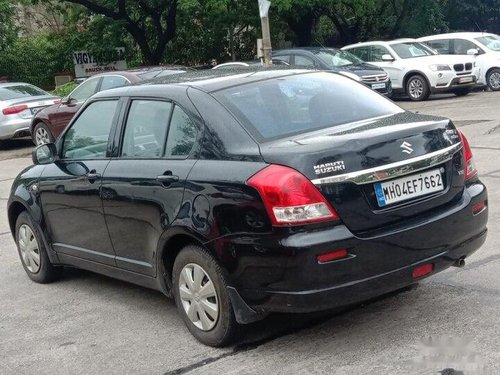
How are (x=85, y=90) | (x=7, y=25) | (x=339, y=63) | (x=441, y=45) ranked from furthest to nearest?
(x=7, y=25), (x=441, y=45), (x=339, y=63), (x=85, y=90)

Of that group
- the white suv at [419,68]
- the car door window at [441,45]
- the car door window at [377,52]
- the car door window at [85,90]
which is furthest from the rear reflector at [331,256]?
the car door window at [441,45]

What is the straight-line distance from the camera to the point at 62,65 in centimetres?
3175

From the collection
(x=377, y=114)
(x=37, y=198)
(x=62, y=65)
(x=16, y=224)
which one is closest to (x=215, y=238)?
(x=377, y=114)

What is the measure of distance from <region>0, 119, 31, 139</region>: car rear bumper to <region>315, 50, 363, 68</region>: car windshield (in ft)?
24.1

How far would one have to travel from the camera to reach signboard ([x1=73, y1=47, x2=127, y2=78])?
27.4m

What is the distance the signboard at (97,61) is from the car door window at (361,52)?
8.65 meters

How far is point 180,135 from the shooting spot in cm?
502

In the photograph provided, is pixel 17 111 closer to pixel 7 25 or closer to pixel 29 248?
pixel 29 248

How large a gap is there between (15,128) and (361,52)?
33.4 feet

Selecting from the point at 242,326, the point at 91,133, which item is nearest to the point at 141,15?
the point at 91,133

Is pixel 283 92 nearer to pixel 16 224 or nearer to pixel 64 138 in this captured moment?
pixel 64 138

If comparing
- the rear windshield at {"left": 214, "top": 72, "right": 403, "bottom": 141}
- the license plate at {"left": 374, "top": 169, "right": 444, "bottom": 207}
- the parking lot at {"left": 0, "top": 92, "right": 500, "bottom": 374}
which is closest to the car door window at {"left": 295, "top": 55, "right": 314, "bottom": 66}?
the parking lot at {"left": 0, "top": 92, "right": 500, "bottom": 374}

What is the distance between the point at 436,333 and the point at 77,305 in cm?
276

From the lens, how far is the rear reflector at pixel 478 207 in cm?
486
